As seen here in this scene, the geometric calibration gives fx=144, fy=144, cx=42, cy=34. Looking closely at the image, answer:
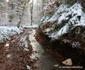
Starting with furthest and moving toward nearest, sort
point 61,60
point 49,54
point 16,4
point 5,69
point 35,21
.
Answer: point 35,21 → point 16,4 → point 49,54 → point 61,60 → point 5,69

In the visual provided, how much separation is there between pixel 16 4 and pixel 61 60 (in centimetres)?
2572

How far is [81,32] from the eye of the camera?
731 centimetres

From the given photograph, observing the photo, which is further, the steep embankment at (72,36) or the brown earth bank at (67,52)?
the steep embankment at (72,36)

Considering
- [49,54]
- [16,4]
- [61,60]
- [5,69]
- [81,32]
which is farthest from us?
[16,4]

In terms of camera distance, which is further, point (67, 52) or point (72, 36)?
point (67, 52)

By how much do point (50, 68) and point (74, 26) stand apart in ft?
8.53

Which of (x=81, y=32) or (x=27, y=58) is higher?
(x=81, y=32)

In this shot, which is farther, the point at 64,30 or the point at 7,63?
the point at 64,30

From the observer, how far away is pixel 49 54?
9.28 meters

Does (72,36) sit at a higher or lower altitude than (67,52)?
higher

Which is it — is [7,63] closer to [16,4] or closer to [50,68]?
[50,68]

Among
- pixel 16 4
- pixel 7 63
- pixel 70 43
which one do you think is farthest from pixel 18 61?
pixel 16 4

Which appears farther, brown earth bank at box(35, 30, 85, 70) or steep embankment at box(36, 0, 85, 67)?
steep embankment at box(36, 0, 85, 67)

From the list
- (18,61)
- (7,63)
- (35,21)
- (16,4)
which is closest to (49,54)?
(18,61)
